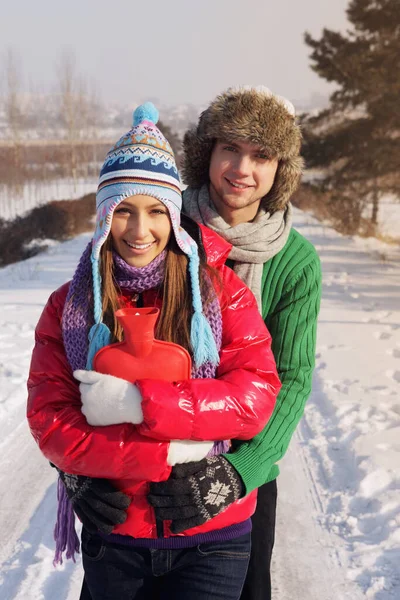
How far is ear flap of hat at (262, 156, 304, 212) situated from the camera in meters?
2.21

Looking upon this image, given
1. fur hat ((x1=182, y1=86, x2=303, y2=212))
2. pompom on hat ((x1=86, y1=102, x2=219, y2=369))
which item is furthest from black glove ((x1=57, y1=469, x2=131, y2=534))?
fur hat ((x1=182, y1=86, x2=303, y2=212))

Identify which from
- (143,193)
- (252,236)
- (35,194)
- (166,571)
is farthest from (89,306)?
(35,194)

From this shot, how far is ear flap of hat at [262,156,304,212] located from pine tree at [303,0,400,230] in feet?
46.3

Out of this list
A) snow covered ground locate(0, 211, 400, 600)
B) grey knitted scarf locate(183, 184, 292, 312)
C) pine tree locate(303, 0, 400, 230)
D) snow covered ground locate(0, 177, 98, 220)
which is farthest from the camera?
snow covered ground locate(0, 177, 98, 220)

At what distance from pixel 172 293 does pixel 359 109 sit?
18082mm

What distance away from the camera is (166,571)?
5.71ft

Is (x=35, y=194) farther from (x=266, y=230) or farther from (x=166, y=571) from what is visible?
(x=166, y=571)

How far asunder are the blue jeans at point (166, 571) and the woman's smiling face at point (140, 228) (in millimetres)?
789

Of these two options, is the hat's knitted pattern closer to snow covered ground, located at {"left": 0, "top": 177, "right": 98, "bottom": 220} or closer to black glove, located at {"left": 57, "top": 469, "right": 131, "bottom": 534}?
black glove, located at {"left": 57, "top": 469, "right": 131, "bottom": 534}

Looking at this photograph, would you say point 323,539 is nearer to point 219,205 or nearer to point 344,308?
point 219,205

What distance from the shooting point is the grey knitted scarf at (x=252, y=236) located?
2078 mm

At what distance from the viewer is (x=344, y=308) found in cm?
920

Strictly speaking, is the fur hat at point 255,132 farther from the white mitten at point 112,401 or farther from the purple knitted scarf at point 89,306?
the white mitten at point 112,401

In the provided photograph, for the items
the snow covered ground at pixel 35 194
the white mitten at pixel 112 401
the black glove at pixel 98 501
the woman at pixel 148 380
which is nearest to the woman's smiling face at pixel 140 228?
the woman at pixel 148 380
